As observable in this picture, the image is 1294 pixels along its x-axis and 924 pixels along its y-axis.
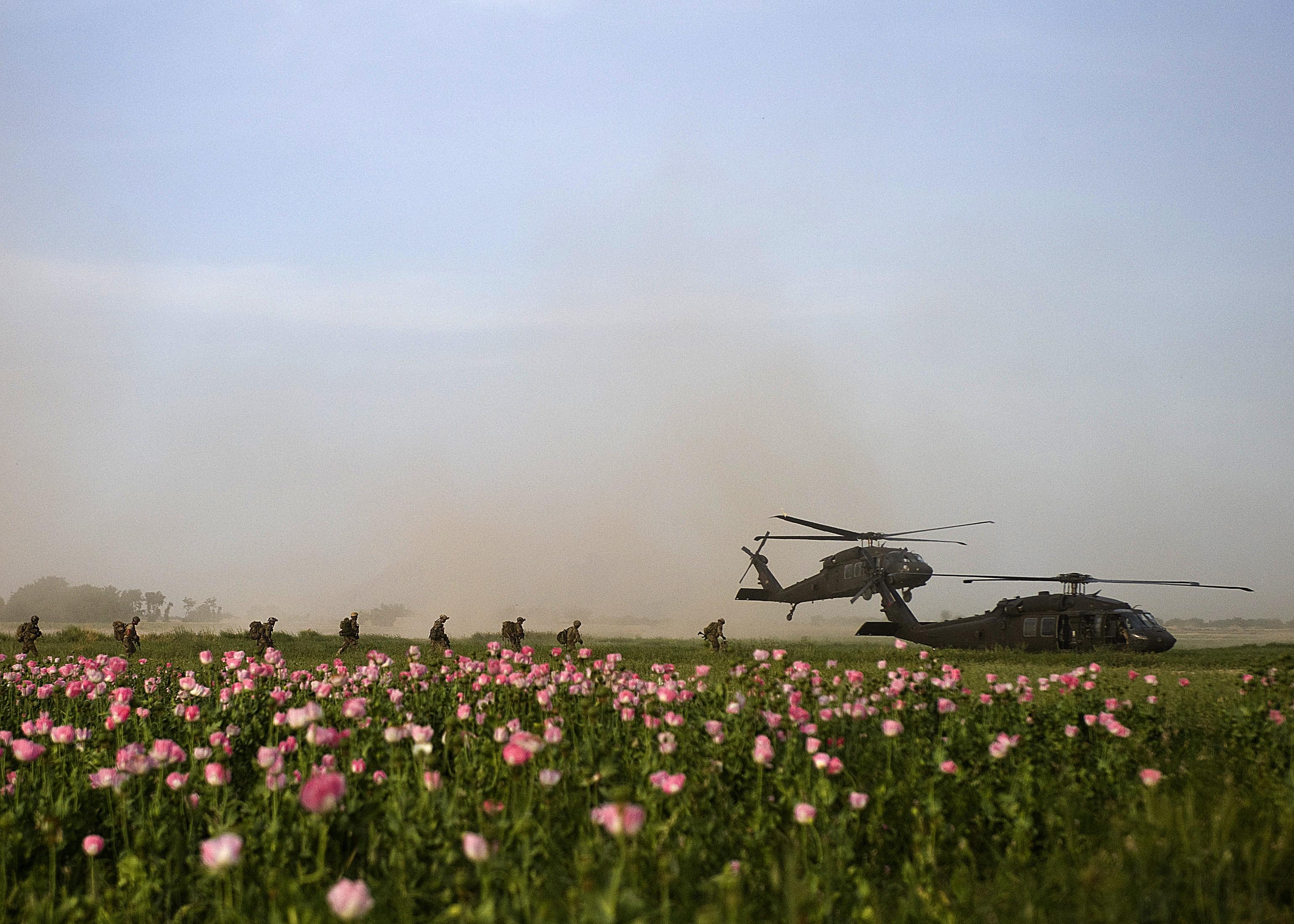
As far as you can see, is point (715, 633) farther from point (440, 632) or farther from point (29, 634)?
point (29, 634)

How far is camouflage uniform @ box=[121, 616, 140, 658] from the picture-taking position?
1989cm

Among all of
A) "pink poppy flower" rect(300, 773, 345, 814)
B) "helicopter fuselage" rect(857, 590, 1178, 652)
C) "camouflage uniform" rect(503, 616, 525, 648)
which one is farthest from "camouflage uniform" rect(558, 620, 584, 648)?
"pink poppy flower" rect(300, 773, 345, 814)

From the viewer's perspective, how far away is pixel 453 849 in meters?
4.08

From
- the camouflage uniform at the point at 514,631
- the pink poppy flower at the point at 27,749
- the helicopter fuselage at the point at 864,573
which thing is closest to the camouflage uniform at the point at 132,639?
the camouflage uniform at the point at 514,631

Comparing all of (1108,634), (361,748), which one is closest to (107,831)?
(361,748)

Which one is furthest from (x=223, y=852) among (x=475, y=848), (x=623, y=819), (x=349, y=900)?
(x=623, y=819)

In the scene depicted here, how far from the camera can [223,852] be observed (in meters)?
3.17

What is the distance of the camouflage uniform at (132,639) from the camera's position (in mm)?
19891

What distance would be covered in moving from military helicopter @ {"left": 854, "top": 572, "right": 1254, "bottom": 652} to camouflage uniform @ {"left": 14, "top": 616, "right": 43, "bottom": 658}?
22926mm

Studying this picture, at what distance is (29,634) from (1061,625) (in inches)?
977

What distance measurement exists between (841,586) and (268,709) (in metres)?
22.5

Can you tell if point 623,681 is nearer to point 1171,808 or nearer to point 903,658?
point 1171,808

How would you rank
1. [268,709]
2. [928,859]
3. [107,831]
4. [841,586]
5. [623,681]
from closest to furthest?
[928,859]
[107,831]
[623,681]
[268,709]
[841,586]

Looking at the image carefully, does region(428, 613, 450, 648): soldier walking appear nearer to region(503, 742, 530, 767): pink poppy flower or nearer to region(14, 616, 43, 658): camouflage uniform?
region(14, 616, 43, 658): camouflage uniform
